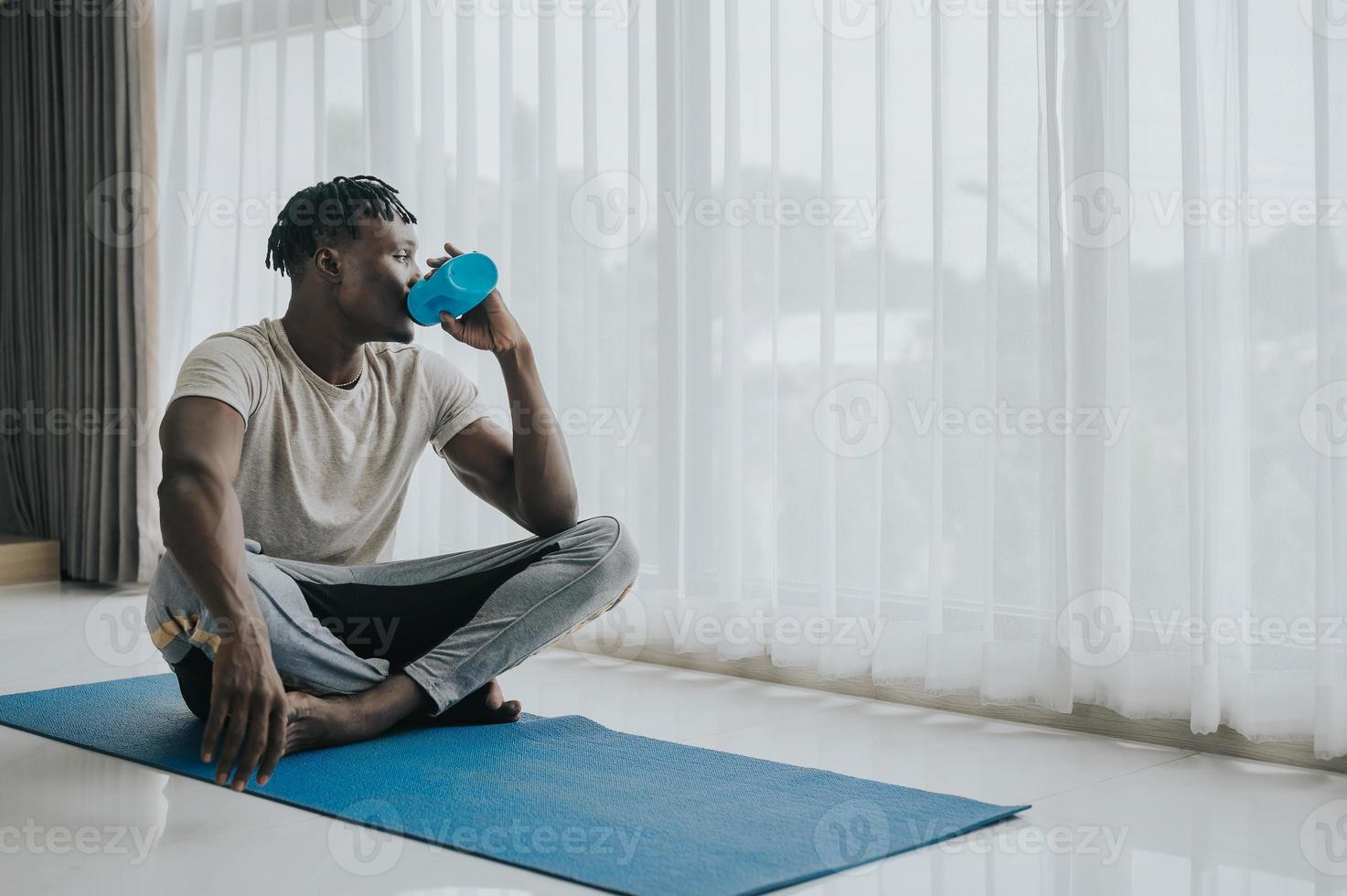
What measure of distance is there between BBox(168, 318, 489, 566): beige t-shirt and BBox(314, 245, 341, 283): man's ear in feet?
0.36

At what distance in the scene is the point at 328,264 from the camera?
2.14 m

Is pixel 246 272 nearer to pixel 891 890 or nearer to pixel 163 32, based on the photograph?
pixel 163 32

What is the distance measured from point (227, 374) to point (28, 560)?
2.41m

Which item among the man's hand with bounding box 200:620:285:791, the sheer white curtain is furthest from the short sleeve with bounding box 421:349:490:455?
the man's hand with bounding box 200:620:285:791

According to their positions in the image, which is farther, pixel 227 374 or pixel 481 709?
pixel 481 709

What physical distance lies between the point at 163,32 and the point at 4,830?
285 cm

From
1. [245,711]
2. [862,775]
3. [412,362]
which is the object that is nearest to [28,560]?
[412,362]

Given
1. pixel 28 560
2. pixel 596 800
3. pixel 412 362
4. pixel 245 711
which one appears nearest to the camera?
pixel 245 711

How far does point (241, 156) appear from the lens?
3.65 metres

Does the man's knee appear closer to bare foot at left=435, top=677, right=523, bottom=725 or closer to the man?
the man

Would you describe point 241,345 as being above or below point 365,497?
above

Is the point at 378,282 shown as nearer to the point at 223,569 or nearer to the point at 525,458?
the point at 525,458

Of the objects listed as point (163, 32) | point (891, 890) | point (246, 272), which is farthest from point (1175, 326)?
point (163, 32)

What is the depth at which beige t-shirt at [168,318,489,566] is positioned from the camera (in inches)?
79.5
